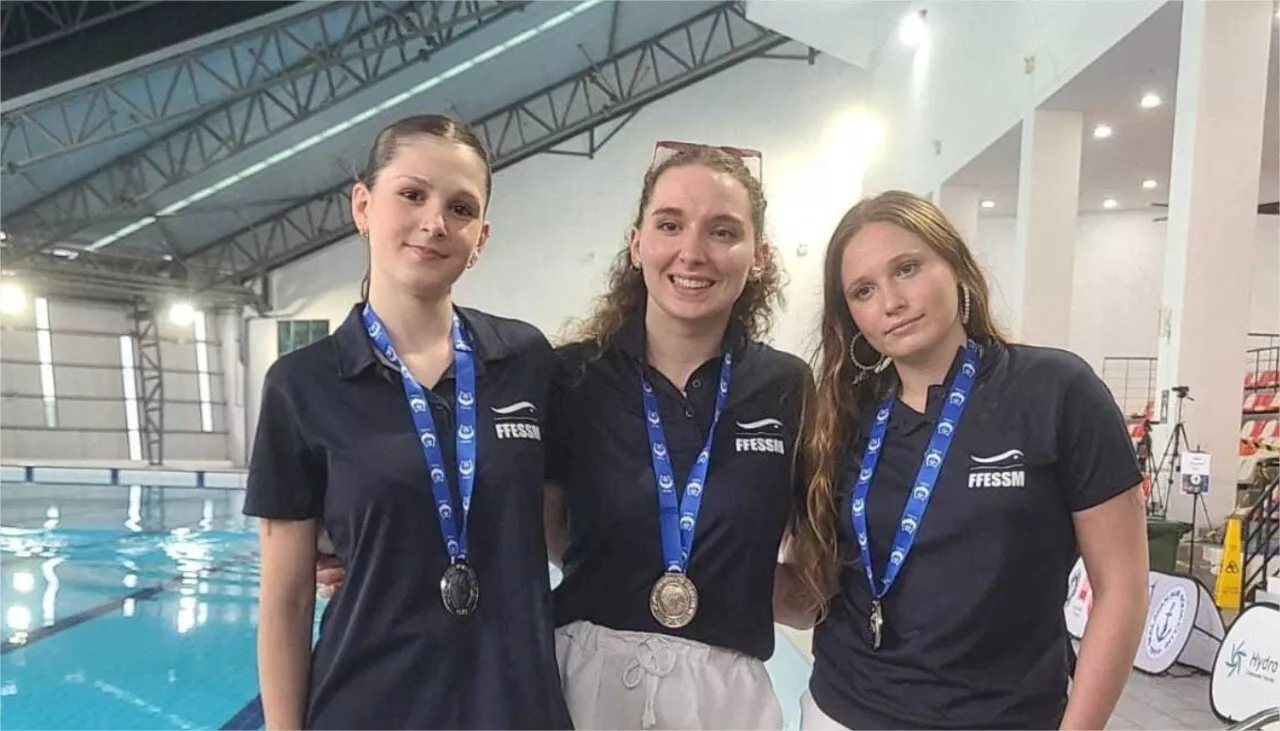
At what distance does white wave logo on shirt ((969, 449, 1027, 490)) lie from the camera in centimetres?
119

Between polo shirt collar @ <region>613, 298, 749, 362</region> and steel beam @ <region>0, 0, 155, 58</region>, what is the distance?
7.22 meters

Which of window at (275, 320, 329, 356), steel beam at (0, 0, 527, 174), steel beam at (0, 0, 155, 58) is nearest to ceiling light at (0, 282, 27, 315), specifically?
steel beam at (0, 0, 527, 174)

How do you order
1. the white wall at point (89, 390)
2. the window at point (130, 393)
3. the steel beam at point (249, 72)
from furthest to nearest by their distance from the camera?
1. the window at point (130, 393)
2. the white wall at point (89, 390)
3. the steel beam at point (249, 72)

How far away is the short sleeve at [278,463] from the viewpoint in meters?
1.17

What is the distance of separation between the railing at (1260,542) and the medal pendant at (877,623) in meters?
4.05

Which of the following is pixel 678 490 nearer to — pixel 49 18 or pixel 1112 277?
pixel 49 18

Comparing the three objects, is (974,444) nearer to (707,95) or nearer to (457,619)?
(457,619)

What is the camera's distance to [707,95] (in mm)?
14758

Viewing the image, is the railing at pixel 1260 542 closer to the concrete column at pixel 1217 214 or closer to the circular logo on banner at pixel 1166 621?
the concrete column at pixel 1217 214

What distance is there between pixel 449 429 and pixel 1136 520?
35.8 inches

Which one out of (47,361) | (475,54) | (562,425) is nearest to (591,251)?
(475,54)

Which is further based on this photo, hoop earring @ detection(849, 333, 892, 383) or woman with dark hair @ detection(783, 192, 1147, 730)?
hoop earring @ detection(849, 333, 892, 383)

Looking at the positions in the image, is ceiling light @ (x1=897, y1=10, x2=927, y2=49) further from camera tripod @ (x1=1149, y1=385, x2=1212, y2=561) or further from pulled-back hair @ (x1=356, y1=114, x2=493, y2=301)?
pulled-back hair @ (x1=356, y1=114, x2=493, y2=301)

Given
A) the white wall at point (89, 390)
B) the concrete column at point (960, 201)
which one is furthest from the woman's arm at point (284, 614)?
the white wall at point (89, 390)
